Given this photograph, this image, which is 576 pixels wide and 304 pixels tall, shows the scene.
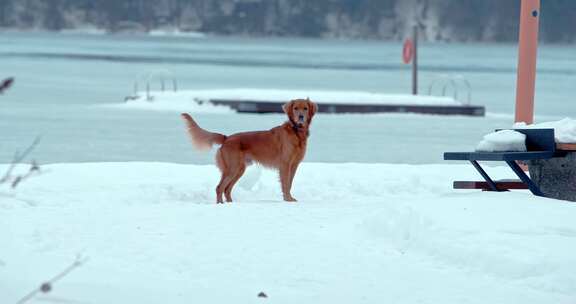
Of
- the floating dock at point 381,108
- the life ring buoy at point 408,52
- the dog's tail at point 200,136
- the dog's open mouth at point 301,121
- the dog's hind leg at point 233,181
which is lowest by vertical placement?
the floating dock at point 381,108

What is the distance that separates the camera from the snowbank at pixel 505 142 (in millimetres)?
8031

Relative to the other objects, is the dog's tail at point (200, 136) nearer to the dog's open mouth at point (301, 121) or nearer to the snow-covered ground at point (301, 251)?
the dog's open mouth at point (301, 121)

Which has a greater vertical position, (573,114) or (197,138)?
(197,138)

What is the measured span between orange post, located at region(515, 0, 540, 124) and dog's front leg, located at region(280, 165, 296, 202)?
116 inches

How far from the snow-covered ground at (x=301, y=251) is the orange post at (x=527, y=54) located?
3.06 metres

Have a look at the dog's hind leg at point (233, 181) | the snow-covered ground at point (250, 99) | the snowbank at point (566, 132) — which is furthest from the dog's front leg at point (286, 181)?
the snow-covered ground at point (250, 99)

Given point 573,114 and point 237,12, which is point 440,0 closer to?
point 237,12

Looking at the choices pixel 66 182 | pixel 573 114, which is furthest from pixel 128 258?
pixel 573 114

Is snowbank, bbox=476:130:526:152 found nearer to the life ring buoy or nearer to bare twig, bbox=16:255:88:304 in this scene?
bare twig, bbox=16:255:88:304

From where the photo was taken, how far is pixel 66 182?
396 inches

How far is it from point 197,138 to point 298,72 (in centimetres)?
3989

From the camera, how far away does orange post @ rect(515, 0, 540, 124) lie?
1092 cm

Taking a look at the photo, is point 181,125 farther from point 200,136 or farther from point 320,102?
point 200,136

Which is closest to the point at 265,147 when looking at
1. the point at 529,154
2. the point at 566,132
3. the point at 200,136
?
the point at 200,136
